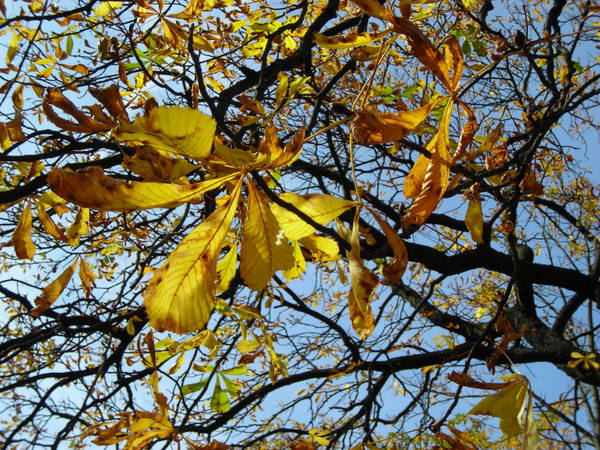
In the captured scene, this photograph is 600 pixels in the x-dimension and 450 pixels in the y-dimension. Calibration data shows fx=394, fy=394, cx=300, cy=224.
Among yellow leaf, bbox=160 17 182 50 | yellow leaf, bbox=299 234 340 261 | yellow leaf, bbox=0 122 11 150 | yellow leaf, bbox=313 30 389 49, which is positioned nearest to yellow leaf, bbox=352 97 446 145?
yellow leaf, bbox=313 30 389 49

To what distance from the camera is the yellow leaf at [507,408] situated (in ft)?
2.54

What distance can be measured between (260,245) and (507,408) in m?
0.61

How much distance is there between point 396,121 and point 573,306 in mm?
3117

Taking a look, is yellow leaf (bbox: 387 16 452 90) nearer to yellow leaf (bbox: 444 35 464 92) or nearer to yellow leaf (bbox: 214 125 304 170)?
yellow leaf (bbox: 444 35 464 92)

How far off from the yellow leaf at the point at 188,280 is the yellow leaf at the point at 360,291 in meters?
0.19

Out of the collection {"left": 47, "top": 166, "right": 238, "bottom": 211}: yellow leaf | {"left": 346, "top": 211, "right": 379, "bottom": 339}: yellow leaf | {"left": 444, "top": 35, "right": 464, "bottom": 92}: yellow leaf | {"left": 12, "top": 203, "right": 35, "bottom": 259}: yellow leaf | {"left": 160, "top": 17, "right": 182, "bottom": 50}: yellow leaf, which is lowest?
{"left": 346, "top": 211, "right": 379, "bottom": 339}: yellow leaf

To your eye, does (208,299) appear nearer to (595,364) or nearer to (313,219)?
(313,219)

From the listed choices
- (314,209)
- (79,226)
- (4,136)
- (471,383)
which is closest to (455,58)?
(314,209)

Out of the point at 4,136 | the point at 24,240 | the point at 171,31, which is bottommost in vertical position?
the point at 24,240

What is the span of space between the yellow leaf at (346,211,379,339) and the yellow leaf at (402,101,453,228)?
0.10 m

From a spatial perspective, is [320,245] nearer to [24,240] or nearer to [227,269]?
[227,269]

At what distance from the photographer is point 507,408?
781 mm

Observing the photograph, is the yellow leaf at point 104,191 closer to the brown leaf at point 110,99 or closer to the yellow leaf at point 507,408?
the brown leaf at point 110,99

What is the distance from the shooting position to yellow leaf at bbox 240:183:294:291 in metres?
0.57
